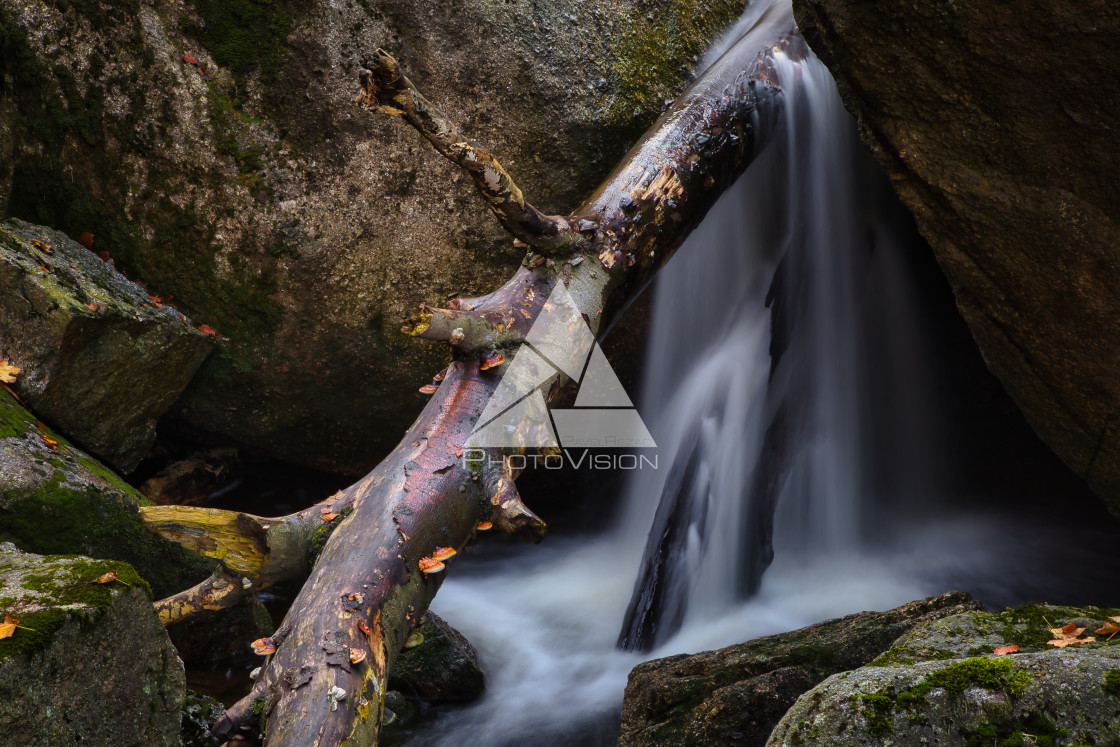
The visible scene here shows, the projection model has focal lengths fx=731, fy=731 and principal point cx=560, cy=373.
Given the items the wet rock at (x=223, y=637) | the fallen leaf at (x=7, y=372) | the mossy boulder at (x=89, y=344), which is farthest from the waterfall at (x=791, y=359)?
the fallen leaf at (x=7, y=372)

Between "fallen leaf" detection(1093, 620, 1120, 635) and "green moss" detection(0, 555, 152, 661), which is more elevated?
"fallen leaf" detection(1093, 620, 1120, 635)

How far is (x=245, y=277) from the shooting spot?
480cm

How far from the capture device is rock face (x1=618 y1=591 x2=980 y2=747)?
8.77 ft

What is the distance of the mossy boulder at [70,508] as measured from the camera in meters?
3.17

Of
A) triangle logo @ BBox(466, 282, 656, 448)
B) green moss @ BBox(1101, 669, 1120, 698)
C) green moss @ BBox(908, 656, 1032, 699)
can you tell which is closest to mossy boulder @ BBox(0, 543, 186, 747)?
triangle logo @ BBox(466, 282, 656, 448)

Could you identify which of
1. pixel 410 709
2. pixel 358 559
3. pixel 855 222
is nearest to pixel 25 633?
pixel 358 559

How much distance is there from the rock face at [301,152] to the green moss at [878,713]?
3.75 metres

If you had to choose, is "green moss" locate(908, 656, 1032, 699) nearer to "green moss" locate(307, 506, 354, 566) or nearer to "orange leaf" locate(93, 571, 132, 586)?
Answer: "green moss" locate(307, 506, 354, 566)

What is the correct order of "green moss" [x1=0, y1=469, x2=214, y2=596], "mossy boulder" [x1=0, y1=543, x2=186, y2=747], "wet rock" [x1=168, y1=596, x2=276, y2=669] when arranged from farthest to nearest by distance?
1. "wet rock" [x1=168, y1=596, x2=276, y2=669]
2. "green moss" [x1=0, y1=469, x2=214, y2=596]
3. "mossy boulder" [x1=0, y1=543, x2=186, y2=747]

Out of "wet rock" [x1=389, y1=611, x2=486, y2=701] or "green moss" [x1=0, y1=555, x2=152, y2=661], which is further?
"wet rock" [x1=389, y1=611, x2=486, y2=701]

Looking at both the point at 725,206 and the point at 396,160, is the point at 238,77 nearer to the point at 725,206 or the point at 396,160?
the point at 396,160

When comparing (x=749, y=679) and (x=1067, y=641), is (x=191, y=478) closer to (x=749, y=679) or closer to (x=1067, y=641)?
(x=749, y=679)

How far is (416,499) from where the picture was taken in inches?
113

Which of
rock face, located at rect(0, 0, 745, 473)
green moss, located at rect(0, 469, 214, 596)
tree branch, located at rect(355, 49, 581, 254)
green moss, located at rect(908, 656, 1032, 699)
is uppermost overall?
rock face, located at rect(0, 0, 745, 473)
